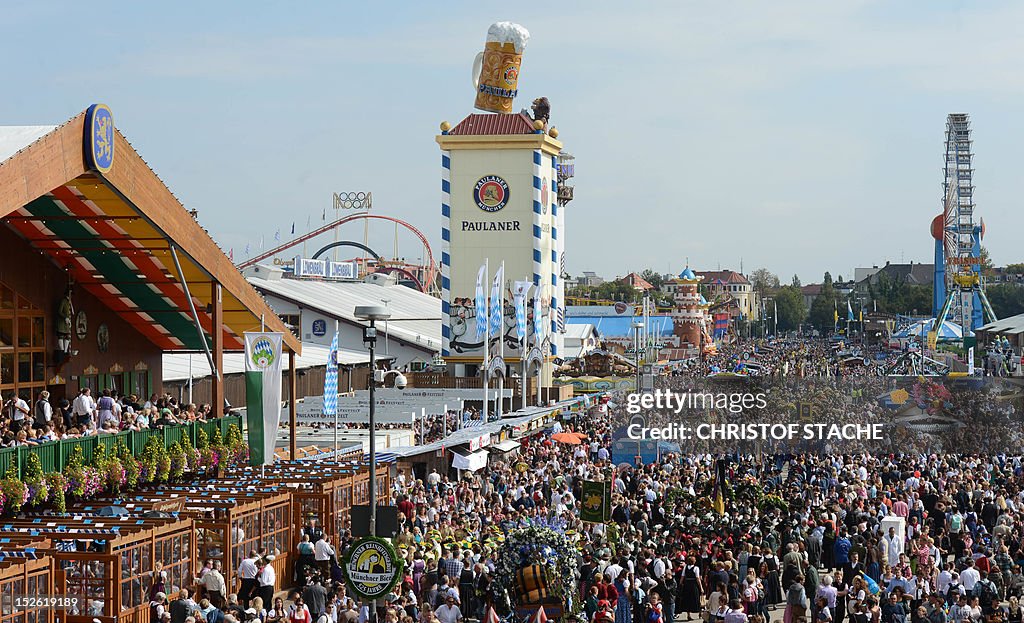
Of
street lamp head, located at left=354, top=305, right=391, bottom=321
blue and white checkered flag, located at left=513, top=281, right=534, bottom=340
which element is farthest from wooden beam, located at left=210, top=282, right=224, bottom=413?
blue and white checkered flag, located at left=513, top=281, right=534, bottom=340

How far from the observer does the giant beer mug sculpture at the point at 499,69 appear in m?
63.0

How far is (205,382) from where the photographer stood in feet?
138

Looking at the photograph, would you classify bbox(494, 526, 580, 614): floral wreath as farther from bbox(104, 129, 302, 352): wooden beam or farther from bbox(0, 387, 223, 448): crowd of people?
bbox(104, 129, 302, 352): wooden beam

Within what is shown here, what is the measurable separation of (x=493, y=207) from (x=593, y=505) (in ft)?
130

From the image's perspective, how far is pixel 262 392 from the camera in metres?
23.2

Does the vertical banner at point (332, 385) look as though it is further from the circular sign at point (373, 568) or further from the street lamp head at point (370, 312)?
the circular sign at point (373, 568)

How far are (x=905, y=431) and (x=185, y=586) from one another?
1939cm

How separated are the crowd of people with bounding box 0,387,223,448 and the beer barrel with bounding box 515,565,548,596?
266 inches

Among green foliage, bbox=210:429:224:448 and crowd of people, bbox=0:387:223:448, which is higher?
crowd of people, bbox=0:387:223:448

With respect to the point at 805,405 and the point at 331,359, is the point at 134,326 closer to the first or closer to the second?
the point at 331,359

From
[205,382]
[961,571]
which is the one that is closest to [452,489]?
[961,571]

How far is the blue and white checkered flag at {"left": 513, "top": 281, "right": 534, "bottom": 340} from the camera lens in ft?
172

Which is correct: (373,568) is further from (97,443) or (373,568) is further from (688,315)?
(688,315)
